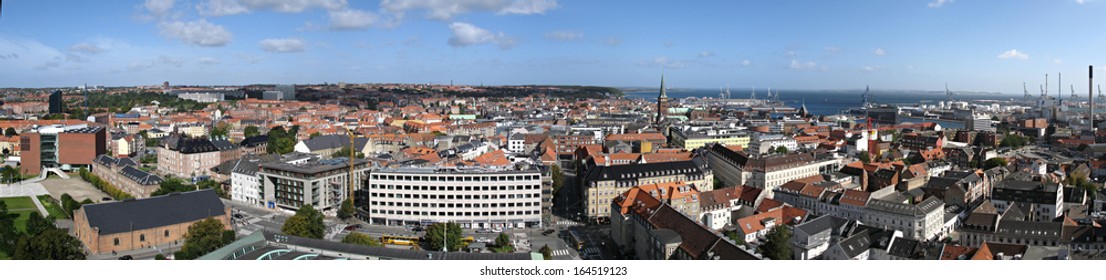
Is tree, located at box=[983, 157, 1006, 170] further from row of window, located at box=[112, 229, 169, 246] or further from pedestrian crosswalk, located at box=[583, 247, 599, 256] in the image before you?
row of window, located at box=[112, 229, 169, 246]

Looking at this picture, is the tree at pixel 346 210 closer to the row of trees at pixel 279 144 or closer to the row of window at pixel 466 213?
the row of window at pixel 466 213

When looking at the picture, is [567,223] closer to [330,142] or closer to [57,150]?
[330,142]

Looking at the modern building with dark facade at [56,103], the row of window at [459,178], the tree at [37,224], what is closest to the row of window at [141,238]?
the tree at [37,224]

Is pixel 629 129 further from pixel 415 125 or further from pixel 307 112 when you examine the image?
pixel 307 112

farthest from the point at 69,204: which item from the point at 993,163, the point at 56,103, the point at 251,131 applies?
the point at 56,103

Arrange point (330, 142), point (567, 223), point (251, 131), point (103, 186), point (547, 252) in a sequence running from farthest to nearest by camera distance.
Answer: point (251, 131) < point (330, 142) < point (103, 186) < point (567, 223) < point (547, 252)

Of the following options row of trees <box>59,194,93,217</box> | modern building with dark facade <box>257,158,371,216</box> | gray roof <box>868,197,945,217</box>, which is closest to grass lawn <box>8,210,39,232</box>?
row of trees <box>59,194,93,217</box>

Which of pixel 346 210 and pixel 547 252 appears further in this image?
pixel 346 210


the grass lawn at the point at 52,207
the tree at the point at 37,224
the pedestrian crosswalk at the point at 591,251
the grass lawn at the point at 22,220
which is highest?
the tree at the point at 37,224
